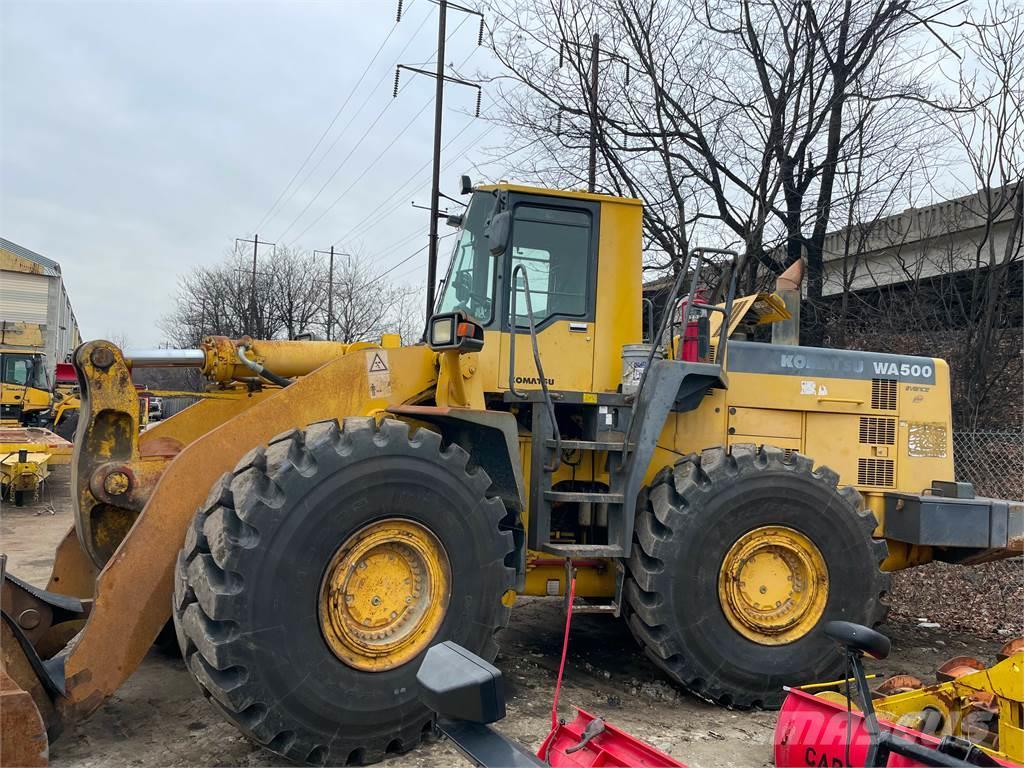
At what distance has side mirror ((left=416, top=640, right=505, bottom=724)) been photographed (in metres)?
1.70

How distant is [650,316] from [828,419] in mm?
1586

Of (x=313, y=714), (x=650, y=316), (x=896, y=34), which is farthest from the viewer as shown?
(x=896, y=34)

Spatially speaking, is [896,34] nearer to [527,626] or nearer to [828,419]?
[828,419]

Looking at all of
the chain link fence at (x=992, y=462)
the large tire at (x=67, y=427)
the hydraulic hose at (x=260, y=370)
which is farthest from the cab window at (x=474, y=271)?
the large tire at (x=67, y=427)

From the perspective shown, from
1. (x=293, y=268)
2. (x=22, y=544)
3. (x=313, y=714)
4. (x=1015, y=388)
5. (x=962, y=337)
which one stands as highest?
(x=293, y=268)

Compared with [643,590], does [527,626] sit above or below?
below

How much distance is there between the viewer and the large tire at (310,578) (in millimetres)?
3746

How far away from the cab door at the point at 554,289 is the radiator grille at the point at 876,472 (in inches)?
95.2

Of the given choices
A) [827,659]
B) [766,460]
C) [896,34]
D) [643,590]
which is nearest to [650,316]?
[766,460]

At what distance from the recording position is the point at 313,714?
12.7 feet

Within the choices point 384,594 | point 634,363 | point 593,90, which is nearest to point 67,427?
point 593,90

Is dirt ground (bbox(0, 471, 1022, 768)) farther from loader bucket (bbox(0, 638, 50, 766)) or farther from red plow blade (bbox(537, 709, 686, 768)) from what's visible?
red plow blade (bbox(537, 709, 686, 768))

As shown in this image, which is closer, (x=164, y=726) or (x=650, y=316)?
(x=164, y=726)

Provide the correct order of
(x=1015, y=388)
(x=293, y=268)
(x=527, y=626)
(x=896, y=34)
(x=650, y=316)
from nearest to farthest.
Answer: (x=650, y=316), (x=527, y=626), (x=1015, y=388), (x=896, y=34), (x=293, y=268)
